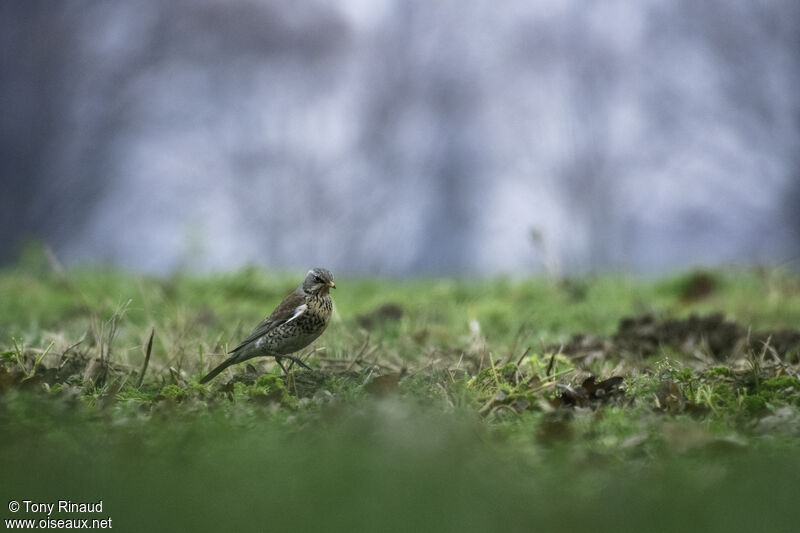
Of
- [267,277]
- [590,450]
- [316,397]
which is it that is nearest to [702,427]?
[590,450]

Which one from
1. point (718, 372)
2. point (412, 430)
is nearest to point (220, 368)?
point (412, 430)

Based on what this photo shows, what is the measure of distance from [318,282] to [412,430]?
8.00 feet

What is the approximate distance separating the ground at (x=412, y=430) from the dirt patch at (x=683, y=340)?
2 centimetres

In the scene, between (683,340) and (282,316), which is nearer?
(282,316)

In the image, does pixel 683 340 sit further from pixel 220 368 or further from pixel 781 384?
pixel 220 368

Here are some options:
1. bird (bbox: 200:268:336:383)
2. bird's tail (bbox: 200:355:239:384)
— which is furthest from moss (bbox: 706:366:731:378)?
bird's tail (bbox: 200:355:239:384)

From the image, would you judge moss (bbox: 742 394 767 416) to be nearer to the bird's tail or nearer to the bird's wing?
the bird's wing

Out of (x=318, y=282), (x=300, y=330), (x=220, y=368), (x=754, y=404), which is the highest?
(x=318, y=282)

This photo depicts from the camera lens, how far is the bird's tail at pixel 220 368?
4264mm

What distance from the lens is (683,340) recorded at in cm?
577

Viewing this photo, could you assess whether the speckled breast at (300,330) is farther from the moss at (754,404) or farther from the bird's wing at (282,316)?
the moss at (754,404)

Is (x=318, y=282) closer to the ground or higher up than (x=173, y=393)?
higher up

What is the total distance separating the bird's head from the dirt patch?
1491 millimetres

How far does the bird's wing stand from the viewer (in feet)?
14.9
